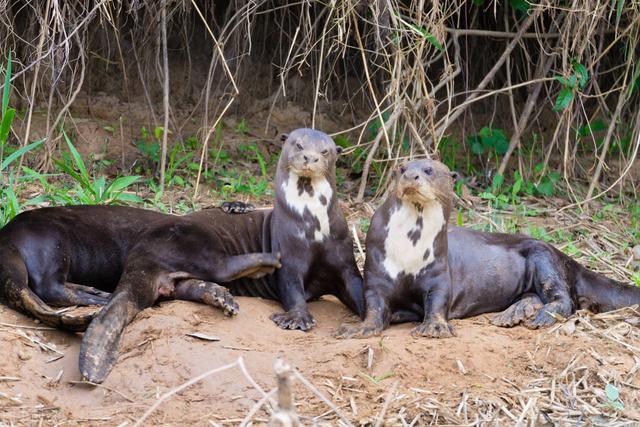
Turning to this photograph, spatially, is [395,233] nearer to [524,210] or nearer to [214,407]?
[214,407]

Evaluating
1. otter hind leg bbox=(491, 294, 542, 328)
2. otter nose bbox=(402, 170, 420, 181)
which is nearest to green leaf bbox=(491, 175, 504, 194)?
otter hind leg bbox=(491, 294, 542, 328)

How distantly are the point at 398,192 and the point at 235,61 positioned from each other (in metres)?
2.92

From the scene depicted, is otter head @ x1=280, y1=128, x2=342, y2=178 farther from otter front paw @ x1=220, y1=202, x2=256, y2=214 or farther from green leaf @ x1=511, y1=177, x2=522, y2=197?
green leaf @ x1=511, y1=177, x2=522, y2=197

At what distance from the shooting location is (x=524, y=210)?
6008 mm

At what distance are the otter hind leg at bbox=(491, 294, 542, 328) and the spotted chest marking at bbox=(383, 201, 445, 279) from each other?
0.40m

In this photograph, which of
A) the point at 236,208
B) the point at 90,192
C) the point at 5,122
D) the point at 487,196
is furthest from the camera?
the point at 487,196

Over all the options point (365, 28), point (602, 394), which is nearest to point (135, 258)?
point (602, 394)

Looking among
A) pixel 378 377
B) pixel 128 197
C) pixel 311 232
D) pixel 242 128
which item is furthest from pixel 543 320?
pixel 242 128

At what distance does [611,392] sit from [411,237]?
1.08 m

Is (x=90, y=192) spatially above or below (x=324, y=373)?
above

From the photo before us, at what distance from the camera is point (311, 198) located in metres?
4.65

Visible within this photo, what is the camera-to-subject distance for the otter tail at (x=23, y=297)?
13.0 feet

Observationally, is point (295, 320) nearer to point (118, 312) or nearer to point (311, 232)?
point (311, 232)

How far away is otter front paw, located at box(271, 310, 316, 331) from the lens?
14.2 ft
